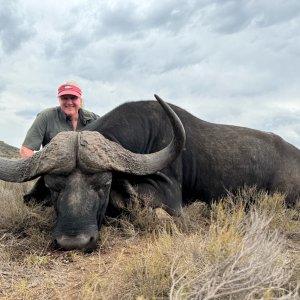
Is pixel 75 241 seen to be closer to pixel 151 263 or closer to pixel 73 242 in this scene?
pixel 73 242

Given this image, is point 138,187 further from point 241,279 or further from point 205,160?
point 241,279

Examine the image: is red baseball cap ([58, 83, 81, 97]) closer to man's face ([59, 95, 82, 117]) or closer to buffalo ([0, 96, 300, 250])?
man's face ([59, 95, 82, 117])

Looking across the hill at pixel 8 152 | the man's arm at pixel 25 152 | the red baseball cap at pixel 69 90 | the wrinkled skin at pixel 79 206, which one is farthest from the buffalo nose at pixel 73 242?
the hill at pixel 8 152

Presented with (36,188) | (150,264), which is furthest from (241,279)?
(36,188)

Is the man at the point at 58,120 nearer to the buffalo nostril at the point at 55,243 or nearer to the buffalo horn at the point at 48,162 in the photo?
the buffalo horn at the point at 48,162

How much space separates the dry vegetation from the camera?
99.5 inches

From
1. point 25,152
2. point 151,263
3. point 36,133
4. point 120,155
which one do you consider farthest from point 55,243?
point 36,133

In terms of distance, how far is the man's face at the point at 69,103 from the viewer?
7.31 meters

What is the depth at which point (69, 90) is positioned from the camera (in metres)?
7.21

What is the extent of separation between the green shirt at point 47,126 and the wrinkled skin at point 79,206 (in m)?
2.80

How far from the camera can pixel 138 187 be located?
208 inches

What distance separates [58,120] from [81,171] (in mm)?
3253

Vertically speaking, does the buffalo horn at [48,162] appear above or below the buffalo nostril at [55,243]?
above

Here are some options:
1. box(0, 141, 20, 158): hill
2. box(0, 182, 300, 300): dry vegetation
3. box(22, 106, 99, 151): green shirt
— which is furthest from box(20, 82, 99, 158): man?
box(0, 141, 20, 158): hill
